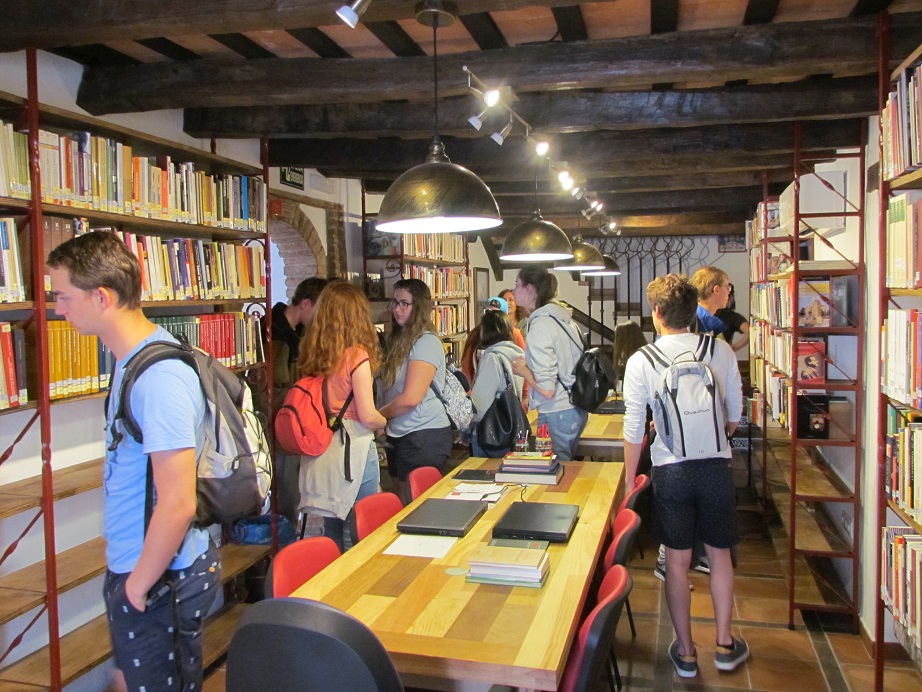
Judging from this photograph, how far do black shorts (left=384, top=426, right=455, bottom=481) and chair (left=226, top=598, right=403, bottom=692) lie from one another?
2.27 meters

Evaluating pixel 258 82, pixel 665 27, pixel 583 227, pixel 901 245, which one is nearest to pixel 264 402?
pixel 258 82

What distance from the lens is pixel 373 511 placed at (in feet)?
9.84

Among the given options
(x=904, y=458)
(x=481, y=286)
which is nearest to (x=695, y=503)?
(x=904, y=458)

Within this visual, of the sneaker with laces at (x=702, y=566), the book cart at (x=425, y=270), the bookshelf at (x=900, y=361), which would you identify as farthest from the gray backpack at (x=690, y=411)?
the book cart at (x=425, y=270)

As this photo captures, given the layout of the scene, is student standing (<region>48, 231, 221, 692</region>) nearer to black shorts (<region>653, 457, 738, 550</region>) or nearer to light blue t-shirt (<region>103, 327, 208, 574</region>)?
light blue t-shirt (<region>103, 327, 208, 574</region>)

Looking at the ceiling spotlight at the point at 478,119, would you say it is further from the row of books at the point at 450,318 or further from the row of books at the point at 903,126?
the row of books at the point at 450,318

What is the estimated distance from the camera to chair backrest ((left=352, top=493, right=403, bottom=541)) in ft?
9.58

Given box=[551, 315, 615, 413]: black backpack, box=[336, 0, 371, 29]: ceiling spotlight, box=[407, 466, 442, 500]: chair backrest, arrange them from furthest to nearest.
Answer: box=[551, 315, 615, 413]: black backpack
box=[407, 466, 442, 500]: chair backrest
box=[336, 0, 371, 29]: ceiling spotlight

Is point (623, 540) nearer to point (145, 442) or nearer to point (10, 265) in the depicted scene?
point (145, 442)

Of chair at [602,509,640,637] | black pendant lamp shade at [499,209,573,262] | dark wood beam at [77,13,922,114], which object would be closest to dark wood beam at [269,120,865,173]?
black pendant lamp shade at [499,209,573,262]

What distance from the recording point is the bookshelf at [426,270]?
6.15 meters

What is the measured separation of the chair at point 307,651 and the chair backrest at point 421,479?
6.01ft

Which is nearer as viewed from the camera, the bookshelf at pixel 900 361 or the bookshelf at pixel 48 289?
the bookshelf at pixel 900 361

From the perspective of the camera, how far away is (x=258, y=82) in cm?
318
